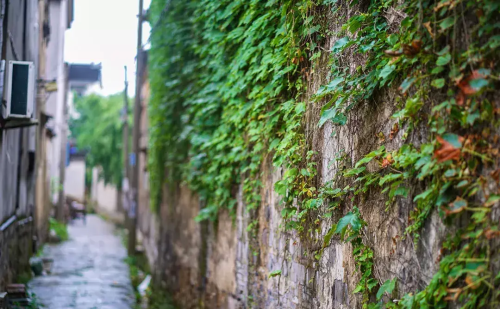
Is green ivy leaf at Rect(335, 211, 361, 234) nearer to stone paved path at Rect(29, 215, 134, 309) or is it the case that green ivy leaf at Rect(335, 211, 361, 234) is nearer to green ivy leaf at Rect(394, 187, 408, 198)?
green ivy leaf at Rect(394, 187, 408, 198)

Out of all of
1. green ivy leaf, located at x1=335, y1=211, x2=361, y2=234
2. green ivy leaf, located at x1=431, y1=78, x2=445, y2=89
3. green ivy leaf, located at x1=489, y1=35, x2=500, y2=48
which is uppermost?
green ivy leaf, located at x1=489, y1=35, x2=500, y2=48

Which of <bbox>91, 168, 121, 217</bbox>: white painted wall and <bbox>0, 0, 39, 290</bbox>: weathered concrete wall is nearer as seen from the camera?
<bbox>0, 0, 39, 290</bbox>: weathered concrete wall

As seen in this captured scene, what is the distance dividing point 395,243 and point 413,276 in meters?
0.25

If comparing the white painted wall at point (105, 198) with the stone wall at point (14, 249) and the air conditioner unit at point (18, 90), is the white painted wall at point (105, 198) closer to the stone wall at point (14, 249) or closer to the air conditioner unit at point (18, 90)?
the stone wall at point (14, 249)

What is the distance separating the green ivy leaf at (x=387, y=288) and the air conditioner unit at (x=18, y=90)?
203 inches

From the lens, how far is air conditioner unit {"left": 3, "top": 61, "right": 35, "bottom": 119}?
7066 mm

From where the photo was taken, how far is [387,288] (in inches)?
131

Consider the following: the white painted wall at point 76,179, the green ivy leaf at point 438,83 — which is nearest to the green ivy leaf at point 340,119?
the green ivy leaf at point 438,83

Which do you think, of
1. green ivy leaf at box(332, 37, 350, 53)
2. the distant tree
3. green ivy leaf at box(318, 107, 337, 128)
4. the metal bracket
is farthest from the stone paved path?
A: the distant tree

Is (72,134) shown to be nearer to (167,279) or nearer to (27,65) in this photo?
(167,279)

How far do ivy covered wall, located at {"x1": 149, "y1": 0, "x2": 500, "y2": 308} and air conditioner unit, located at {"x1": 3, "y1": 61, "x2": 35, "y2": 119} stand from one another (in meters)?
2.07

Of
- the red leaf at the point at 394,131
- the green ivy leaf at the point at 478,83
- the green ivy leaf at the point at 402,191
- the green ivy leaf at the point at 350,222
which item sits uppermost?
the green ivy leaf at the point at 478,83

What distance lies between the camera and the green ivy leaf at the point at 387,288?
3.29m

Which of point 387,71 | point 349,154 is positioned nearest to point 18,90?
point 349,154
